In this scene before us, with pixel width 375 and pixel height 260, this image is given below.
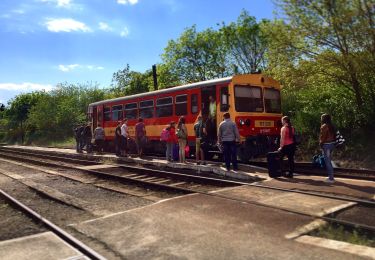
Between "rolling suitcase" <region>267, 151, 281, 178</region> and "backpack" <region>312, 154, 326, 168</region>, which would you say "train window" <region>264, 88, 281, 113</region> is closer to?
"backpack" <region>312, 154, 326, 168</region>

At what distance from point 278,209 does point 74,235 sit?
3.47m

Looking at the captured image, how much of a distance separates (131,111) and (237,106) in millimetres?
7887

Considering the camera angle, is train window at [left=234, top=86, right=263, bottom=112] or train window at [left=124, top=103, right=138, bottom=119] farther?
train window at [left=124, top=103, right=138, bottom=119]

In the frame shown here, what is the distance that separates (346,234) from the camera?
585 centimetres

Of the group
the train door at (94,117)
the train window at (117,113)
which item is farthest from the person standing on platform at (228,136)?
the train door at (94,117)

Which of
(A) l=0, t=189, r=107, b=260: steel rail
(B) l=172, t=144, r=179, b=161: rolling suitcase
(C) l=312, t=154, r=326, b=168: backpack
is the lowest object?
(A) l=0, t=189, r=107, b=260: steel rail

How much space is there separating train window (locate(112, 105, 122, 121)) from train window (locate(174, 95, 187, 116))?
5.88 meters

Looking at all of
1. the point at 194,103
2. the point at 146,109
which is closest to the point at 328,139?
the point at 194,103

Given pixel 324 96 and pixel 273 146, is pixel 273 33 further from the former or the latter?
pixel 273 146

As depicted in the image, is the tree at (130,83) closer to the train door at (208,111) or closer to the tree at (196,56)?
the tree at (196,56)

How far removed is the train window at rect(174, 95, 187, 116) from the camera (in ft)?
53.9

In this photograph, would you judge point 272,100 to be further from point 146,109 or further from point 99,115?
point 99,115

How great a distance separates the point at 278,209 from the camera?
7.24 meters

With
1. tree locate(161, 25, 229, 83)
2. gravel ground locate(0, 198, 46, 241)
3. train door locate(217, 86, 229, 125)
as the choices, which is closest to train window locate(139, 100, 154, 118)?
train door locate(217, 86, 229, 125)
